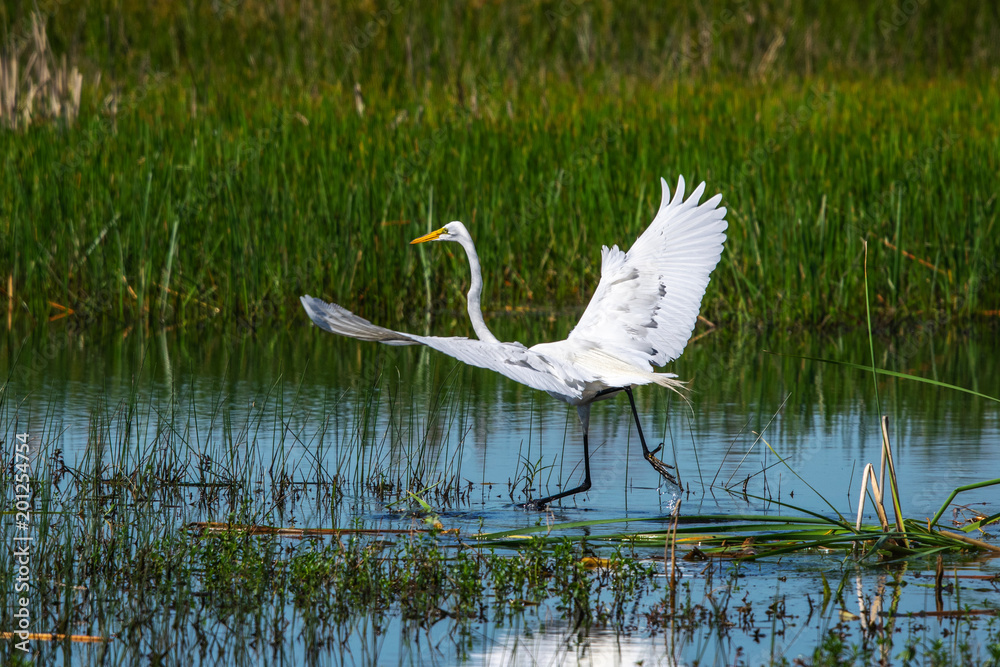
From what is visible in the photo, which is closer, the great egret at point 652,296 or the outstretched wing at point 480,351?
the outstretched wing at point 480,351

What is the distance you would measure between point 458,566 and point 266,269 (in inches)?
237

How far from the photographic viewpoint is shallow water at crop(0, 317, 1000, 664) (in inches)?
156

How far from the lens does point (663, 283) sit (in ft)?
20.0

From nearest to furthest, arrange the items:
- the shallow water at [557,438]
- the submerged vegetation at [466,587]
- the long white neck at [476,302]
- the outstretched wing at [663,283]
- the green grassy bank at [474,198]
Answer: the submerged vegetation at [466,587], the shallow water at [557,438], the long white neck at [476,302], the outstretched wing at [663,283], the green grassy bank at [474,198]

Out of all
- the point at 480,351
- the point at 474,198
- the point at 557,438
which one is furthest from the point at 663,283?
the point at 474,198

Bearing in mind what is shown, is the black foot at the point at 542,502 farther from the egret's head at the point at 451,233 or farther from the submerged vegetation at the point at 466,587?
the egret's head at the point at 451,233

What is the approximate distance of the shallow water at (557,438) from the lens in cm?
396

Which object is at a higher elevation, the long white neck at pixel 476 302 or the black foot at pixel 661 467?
the long white neck at pixel 476 302

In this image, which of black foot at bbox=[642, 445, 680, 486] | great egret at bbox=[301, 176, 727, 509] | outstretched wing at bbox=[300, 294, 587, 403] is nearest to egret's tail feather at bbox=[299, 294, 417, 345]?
outstretched wing at bbox=[300, 294, 587, 403]

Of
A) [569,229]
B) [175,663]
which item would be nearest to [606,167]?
[569,229]

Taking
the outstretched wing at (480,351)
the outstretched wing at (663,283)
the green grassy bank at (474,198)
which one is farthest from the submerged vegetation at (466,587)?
the green grassy bank at (474,198)

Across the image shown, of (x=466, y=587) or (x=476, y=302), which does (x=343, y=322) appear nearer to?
(x=466, y=587)

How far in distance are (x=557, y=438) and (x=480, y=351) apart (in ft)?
7.03

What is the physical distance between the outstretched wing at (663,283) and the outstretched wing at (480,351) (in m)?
0.61
